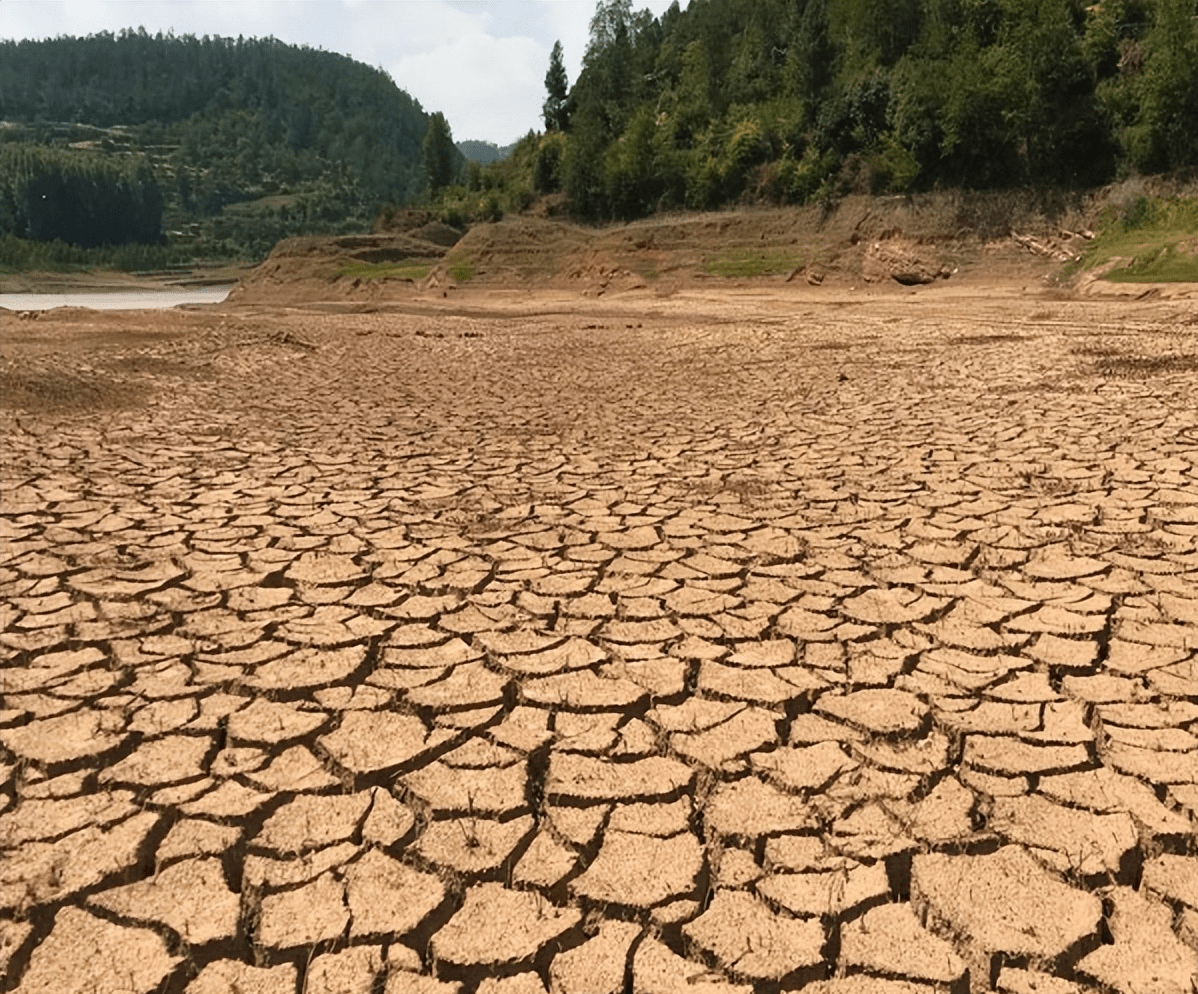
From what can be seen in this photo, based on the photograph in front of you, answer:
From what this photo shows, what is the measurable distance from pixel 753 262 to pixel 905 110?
225 inches

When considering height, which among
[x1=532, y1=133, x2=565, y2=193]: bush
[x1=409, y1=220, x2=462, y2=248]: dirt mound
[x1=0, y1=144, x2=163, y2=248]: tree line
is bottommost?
[x1=409, y1=220, x2=462, y2=248]: dirt mound

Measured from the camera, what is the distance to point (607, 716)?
2.36 m

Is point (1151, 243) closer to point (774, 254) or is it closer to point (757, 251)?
point (774, 254)

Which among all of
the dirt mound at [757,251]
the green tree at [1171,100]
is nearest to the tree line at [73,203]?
the dirt mound at [757,251]

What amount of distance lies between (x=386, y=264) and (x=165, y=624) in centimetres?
3359

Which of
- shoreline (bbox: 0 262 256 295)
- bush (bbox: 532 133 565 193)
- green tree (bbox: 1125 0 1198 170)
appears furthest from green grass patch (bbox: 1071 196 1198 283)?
shoreline (bbox: 0 262 256 295)

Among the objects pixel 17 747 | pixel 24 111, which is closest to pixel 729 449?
pixel 17 747

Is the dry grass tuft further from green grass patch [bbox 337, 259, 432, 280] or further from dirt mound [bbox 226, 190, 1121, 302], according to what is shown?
green grass patch [bbox 337, 259, 432, 280]

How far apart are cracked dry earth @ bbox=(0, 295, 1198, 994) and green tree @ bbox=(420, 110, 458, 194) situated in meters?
54.8

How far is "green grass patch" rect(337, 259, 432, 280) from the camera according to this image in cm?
3195

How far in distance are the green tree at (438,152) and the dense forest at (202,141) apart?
4148cm

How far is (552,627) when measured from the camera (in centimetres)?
293

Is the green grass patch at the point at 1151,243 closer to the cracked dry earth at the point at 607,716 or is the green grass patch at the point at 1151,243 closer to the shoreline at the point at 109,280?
the cracked dry earth at the point at 607,716

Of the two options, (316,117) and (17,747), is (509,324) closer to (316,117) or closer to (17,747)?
(17,747)
